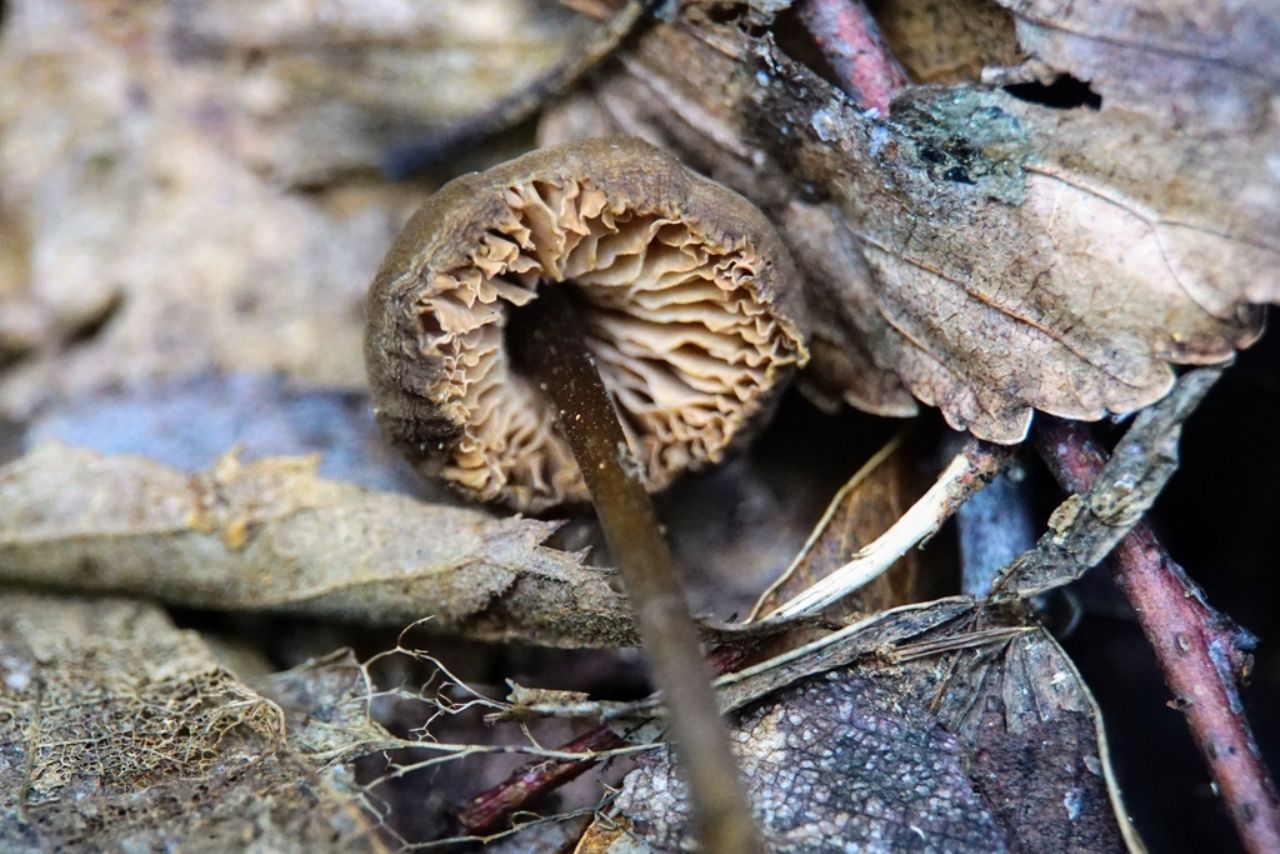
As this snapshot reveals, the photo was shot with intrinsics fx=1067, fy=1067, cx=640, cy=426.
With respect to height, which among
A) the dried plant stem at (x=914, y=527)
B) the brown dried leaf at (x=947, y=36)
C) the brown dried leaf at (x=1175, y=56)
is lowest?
the dried plant stem at (x=914, y=527)

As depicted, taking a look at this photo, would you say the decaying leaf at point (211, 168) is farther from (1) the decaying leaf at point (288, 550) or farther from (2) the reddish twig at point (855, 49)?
(2) the reddish twig at point (855, 49)

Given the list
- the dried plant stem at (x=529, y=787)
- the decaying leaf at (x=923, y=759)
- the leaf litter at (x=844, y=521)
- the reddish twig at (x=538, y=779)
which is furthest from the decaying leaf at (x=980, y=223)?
the dried plant stem at (x=529, y=787)

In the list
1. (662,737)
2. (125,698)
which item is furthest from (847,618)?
(125,698)

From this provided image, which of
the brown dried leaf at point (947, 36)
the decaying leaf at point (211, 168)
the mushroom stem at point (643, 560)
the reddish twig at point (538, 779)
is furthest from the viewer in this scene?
the decaying leaf at point (211, 168)

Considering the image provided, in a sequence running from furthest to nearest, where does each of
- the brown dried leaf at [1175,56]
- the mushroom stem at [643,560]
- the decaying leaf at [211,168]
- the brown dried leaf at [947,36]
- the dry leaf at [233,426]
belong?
the decaying leaf at [211,168] < the dry leaf at [233,426] < the brown dried leaf at [947,36] < the brown dried leaf at [1175,56] < the mushroom stem at [643,560]

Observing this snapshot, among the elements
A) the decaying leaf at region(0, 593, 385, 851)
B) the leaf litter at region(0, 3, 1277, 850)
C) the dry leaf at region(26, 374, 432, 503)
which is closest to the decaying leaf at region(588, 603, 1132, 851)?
the leaf litter at region(0, 3, 1277, 850)

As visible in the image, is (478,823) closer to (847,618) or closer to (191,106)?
(847,618)
